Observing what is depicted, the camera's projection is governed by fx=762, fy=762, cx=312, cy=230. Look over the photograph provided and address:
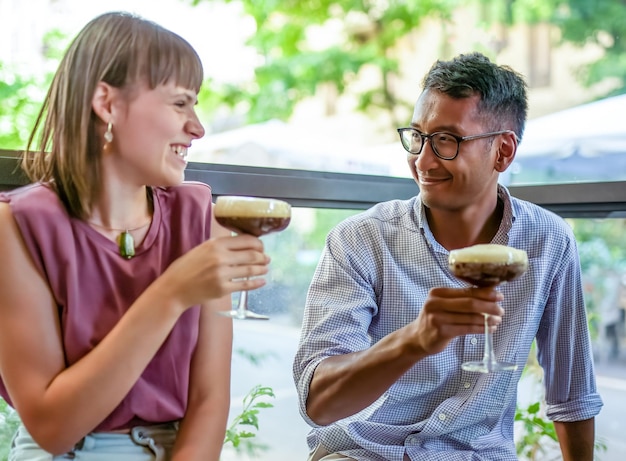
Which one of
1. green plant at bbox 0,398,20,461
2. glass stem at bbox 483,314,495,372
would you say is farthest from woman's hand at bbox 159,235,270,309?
green plant at bbox 0,398,20,461

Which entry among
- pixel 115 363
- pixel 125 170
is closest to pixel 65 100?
pixel 125 170

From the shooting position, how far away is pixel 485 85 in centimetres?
221

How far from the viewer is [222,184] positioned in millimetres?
2434

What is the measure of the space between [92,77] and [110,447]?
31.9 inches

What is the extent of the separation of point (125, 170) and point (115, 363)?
431 millimetres

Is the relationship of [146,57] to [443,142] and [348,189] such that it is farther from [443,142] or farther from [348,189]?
[348,189]

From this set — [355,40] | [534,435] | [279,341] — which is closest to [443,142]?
[279,341]

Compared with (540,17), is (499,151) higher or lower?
lower

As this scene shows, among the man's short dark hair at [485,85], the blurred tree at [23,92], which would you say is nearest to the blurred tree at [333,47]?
the blurred tree at [23,92]

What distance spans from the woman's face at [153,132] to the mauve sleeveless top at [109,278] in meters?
0.17

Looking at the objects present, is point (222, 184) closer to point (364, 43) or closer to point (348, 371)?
point (348, 371)

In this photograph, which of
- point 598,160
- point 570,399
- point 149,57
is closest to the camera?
point 149,57

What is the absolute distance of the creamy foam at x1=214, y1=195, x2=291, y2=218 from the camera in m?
1.59

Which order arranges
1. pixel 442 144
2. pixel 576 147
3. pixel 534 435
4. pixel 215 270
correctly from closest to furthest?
pixel 215 270
pixel 442 144
pixel 534 435
pixel 576 147
